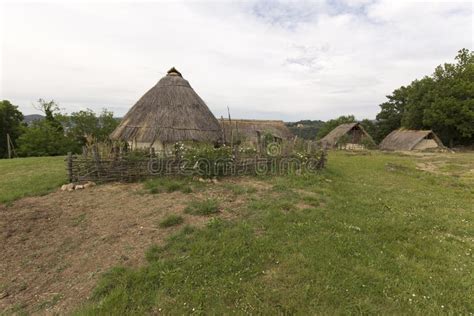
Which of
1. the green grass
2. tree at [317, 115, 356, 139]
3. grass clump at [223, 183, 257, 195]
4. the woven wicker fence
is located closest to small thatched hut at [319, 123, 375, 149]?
tree at [317, 115, 356, 139]

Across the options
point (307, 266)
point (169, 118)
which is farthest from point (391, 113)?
point (307, 266)

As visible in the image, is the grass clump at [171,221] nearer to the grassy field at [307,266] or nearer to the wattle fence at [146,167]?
the grassy field at [307,266]

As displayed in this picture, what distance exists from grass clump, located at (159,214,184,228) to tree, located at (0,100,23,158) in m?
27.9

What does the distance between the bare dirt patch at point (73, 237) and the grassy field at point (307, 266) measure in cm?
34

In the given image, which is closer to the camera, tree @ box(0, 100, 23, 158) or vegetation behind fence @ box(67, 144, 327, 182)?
vegetation behind fence @ box(67, 144, 327, 182)

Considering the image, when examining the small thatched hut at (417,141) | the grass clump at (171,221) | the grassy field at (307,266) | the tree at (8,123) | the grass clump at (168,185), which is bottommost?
the grassy field at (307,266)

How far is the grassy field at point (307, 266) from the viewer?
100 inches

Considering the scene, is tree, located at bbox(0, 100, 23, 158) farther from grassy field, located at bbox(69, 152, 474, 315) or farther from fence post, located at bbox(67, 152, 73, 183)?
grassy field, located at bbox(69, 152, 474, 315)

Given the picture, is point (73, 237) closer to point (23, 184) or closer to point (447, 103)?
point (23, 184)

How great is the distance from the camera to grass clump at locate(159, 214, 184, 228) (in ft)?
14.5

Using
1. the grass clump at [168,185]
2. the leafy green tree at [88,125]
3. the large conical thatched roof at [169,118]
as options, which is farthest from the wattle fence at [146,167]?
the leafy green tree at [88,125]

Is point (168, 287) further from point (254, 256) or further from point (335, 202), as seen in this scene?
point (335, 202)

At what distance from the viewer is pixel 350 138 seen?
30.6 metres

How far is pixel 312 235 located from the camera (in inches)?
157
